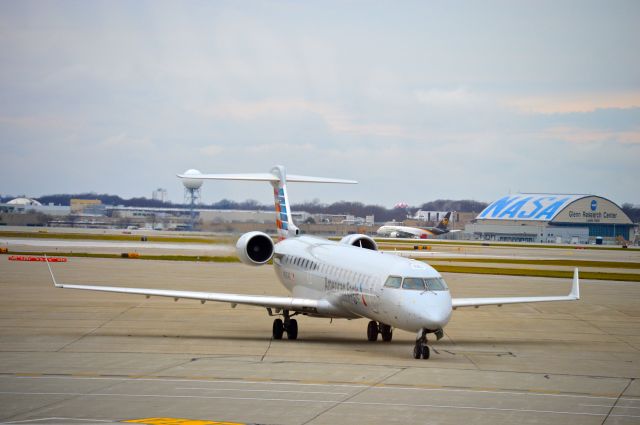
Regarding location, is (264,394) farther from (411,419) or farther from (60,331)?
(60,331)

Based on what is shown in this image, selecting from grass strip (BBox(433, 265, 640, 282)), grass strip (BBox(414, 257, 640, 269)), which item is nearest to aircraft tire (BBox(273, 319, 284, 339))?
grass strip (BBox(433, 265, 640, 282))

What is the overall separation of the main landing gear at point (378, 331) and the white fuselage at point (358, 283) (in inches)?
29.2

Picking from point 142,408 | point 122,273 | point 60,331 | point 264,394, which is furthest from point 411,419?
point 122,273

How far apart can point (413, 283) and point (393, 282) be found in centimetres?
67

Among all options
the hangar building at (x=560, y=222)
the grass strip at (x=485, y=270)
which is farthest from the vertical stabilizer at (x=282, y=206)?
the hangar building at (x=560, y=222)

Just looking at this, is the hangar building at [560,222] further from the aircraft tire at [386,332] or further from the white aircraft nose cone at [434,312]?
the white aircraft nose cone at [434,312]

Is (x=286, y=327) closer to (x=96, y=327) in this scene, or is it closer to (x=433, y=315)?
(x=433, y=315)

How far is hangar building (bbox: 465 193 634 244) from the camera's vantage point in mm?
171750

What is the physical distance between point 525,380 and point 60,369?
12.3 metres

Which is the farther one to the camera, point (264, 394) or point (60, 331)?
point (60, 331)

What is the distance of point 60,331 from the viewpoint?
101 ft

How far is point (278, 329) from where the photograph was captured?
30375mm

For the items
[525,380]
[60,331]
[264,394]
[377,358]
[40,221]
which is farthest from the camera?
[40,221]

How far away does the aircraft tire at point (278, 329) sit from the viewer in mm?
30312
